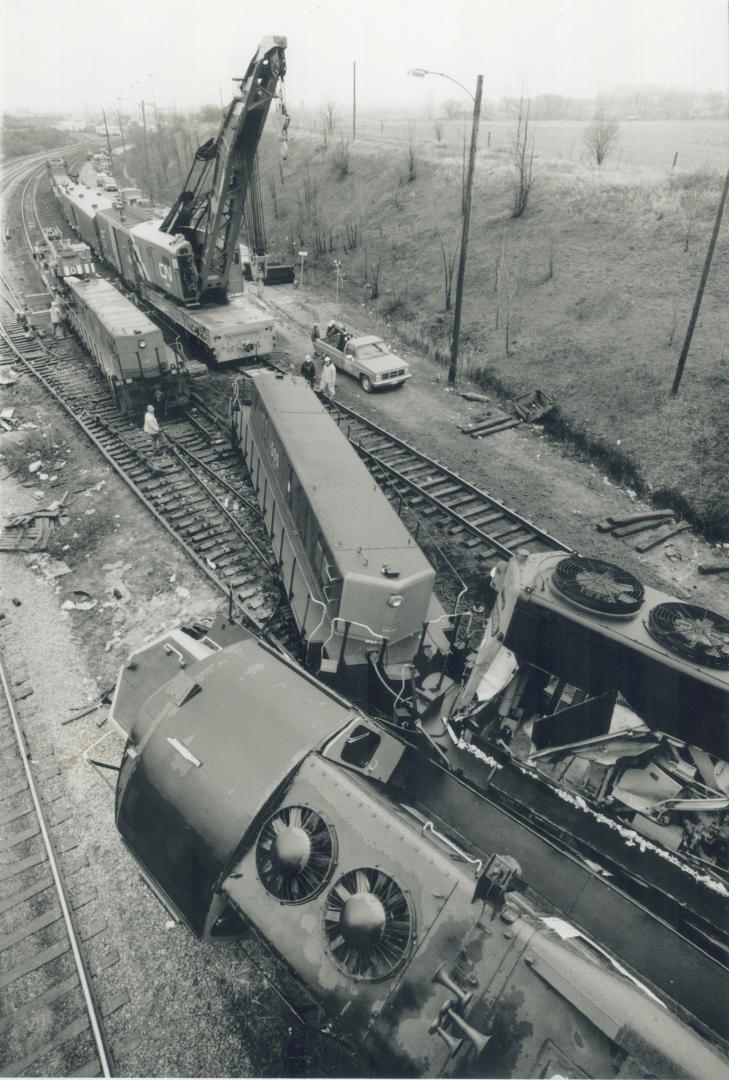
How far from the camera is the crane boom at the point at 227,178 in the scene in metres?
17.5

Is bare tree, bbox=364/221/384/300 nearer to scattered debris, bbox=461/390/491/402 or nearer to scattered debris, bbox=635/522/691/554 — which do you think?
scattered debris, bbox=461/390/491/402

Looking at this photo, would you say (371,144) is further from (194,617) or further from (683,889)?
(683,889)

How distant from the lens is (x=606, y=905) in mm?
6945

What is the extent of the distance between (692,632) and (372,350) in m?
17.7

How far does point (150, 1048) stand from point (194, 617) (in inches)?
271

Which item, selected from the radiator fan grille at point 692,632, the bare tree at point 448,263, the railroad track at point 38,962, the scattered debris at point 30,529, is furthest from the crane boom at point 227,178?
the railroad track at point 38,962

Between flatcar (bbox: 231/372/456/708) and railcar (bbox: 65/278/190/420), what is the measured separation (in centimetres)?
696

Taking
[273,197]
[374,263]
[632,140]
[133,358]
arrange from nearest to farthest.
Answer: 1. [133,358]
2. [374,263]
3. [273,197]
4. [632,140]

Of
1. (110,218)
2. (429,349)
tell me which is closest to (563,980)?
(429,349)

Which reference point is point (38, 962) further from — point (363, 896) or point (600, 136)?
point (600, 136)

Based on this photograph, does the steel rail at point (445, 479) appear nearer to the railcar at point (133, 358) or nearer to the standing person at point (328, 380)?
the standing person at point (328, 380)

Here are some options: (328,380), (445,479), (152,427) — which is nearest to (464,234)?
(328,380)

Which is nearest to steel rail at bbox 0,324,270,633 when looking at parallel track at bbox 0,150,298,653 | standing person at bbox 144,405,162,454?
parallel track at bbox 0,150,298,653

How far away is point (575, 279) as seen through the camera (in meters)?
25.9
